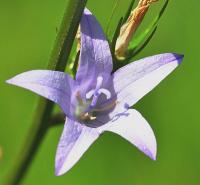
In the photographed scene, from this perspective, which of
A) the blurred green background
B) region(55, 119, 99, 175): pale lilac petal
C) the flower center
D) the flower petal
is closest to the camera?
region(55, 119, 99, 175): pale lilac petal

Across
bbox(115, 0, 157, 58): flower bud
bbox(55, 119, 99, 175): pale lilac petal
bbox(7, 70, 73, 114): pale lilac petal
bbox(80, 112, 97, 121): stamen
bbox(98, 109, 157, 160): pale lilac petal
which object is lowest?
bbox(80, 112, 97, 121): stamen

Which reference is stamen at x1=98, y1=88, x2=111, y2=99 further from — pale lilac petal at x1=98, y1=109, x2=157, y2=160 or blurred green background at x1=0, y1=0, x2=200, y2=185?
blurred green background at x1=0, y1=0, x2=200, y2=185

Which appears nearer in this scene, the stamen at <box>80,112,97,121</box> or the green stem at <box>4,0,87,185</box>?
the green stem at <box>4,0,87,185</box>

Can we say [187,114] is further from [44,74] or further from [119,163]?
[44,74]

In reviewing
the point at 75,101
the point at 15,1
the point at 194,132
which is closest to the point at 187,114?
the point at 194,132

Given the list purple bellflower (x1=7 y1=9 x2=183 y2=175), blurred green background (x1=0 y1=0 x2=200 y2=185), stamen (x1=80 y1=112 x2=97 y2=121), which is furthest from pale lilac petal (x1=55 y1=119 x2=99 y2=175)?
blurred green background (x1=0 y1=0 x2=200 y2=185)

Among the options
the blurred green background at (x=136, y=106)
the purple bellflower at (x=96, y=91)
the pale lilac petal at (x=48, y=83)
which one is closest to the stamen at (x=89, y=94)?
the purple bellflower at (x=96, y=91)

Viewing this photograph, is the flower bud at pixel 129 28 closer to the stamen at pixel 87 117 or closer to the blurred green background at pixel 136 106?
the stamen at pixel 87 117

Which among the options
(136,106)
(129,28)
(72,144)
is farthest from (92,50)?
(136,106)
